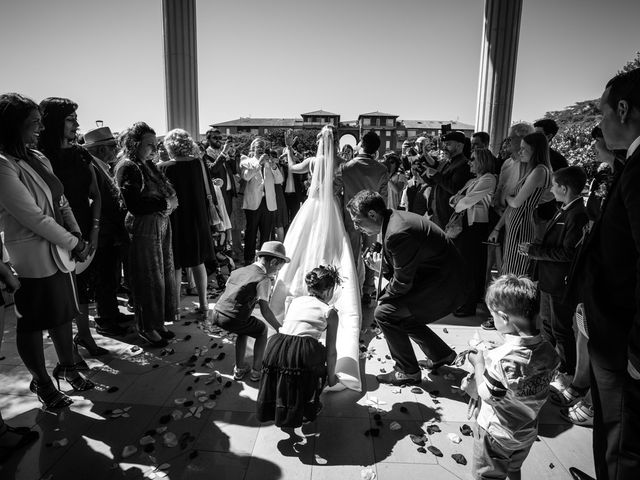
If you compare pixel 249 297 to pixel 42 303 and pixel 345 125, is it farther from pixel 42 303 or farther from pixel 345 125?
pixel 345 125

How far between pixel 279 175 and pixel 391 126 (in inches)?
4337

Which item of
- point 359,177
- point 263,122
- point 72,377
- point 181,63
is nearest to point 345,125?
point 263,122

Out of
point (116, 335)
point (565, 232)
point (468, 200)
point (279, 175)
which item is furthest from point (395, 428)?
point (279, 175)

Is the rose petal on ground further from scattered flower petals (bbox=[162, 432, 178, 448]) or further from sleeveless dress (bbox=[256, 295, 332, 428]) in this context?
scattered flower petals (bbox=[162, 432, 178, 448])

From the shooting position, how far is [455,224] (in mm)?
5258

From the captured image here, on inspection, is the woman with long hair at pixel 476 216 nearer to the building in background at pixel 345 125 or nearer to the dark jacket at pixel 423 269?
the dark jacket at pixel 423 269

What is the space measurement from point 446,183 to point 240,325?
3.44 m

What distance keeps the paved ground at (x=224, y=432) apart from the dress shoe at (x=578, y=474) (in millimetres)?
44

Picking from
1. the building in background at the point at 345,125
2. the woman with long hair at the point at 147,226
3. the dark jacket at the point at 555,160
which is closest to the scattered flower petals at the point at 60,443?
the woman with long hair at the point at 147,226

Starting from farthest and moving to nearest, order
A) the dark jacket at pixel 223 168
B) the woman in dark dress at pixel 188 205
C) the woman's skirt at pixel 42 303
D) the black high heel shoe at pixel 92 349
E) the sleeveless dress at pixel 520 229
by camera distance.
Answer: the dark jacket at pixel 223 168 < the woman in dark dress at pixel 188 205 < the sleeveless dress at pixel 520 229 < the black high heel shoe at pixel 92 349 < the woman's skirt at pixel 42 303

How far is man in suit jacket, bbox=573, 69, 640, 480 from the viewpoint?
5.37 feet

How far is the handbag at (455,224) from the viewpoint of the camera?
523 cm


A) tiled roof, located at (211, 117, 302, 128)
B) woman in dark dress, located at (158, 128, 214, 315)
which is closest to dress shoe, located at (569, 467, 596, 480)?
woman in dark dress, located at (158, 128, 214, 315)

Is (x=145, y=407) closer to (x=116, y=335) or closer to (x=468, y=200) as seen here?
(x=116, y=335)
